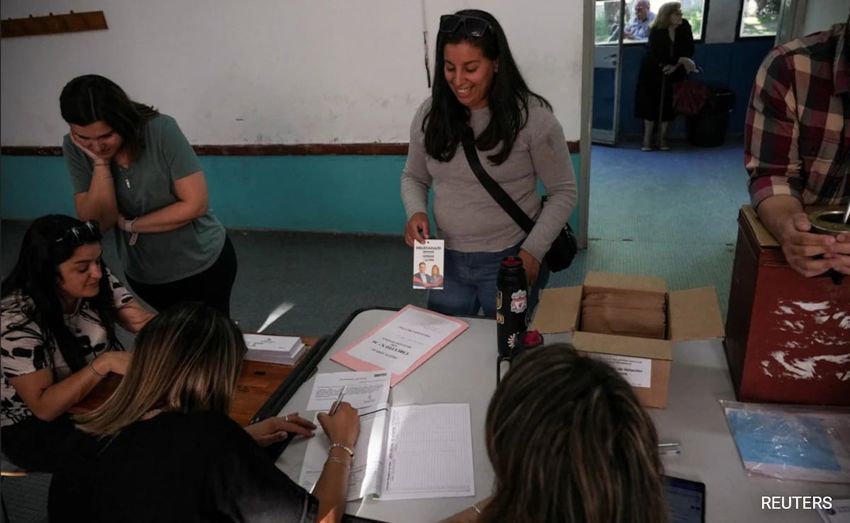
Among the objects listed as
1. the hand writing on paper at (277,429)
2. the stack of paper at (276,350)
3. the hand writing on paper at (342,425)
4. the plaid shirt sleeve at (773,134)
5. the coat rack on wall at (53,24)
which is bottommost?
the stack of paper at (276,350)

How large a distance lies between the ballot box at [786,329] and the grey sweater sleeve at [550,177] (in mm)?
514

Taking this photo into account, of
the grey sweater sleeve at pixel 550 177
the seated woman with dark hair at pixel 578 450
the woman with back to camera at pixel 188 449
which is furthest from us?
the grey sweater sleeve at pixel 550 177

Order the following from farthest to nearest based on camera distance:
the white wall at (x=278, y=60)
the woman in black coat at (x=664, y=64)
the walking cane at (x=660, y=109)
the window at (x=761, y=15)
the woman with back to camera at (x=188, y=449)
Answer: the window at (x=761, y=15) → the walking cane at (x=660, y=109) → the woman in black coat at (x=664, y=64) → the white wall at (x=278, y=60) → the woman with back to camera at (x=188, y=449)

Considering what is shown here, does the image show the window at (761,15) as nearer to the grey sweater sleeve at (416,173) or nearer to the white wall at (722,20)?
the white wall at (722,20)

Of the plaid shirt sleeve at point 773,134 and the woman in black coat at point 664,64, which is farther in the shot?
the woman in black coat at point 664,64

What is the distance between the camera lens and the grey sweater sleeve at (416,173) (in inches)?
69.4

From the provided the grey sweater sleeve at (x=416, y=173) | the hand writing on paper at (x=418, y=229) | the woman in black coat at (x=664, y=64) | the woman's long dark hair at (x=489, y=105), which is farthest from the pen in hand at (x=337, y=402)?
the woman in black coat at (x=664, y=64)

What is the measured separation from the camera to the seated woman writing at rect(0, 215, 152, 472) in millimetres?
1544

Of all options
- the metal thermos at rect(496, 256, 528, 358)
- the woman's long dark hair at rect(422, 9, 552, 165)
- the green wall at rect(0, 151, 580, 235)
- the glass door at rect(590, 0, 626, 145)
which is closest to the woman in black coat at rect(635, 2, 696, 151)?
the glass door at rect(590, 0, 626, 145)

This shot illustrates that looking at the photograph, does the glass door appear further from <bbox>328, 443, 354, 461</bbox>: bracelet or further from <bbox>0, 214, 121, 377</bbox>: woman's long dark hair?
<bbox>328, 443, 354, 461</bbox>: bracelet

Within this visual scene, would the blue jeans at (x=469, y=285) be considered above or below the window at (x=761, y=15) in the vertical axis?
below

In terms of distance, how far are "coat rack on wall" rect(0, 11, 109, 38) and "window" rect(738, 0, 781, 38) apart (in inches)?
223

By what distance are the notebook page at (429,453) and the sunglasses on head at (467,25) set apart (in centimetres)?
94

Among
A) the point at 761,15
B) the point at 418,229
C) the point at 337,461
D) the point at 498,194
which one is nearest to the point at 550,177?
the point at 498,194
